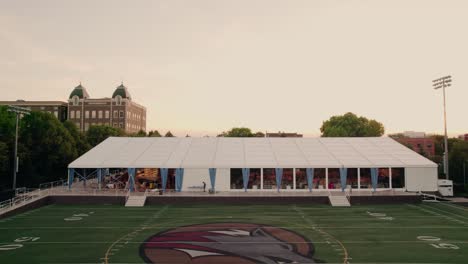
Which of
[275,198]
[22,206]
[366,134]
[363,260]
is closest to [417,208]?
[275,198]

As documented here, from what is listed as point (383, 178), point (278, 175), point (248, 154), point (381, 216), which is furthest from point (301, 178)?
point (381, 216)

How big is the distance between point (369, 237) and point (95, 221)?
796 inches

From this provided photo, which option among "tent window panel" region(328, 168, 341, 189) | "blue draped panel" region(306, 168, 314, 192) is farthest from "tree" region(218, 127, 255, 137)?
"blue draped panel" region(306, 168, 314, 192)

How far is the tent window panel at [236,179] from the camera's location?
1556 inches

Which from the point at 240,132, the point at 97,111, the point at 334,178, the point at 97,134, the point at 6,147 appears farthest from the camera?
the point at 240,132

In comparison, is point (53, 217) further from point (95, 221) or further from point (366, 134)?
point (366, 134)

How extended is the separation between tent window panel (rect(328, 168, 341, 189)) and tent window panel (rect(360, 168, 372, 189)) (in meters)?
2.71

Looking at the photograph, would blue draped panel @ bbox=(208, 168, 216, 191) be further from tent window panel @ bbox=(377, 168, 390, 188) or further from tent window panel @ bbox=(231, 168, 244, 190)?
tent window panel @ bbox=(377, 168, 390, 188)

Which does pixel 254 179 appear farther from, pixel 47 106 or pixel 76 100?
pixel 47 106

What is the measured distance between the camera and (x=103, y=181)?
141 feet

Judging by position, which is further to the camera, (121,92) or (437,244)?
(121,92)

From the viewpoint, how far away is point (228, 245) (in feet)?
69.4

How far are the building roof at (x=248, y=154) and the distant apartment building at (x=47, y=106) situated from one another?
3141 inches

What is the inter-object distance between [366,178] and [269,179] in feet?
35.9
